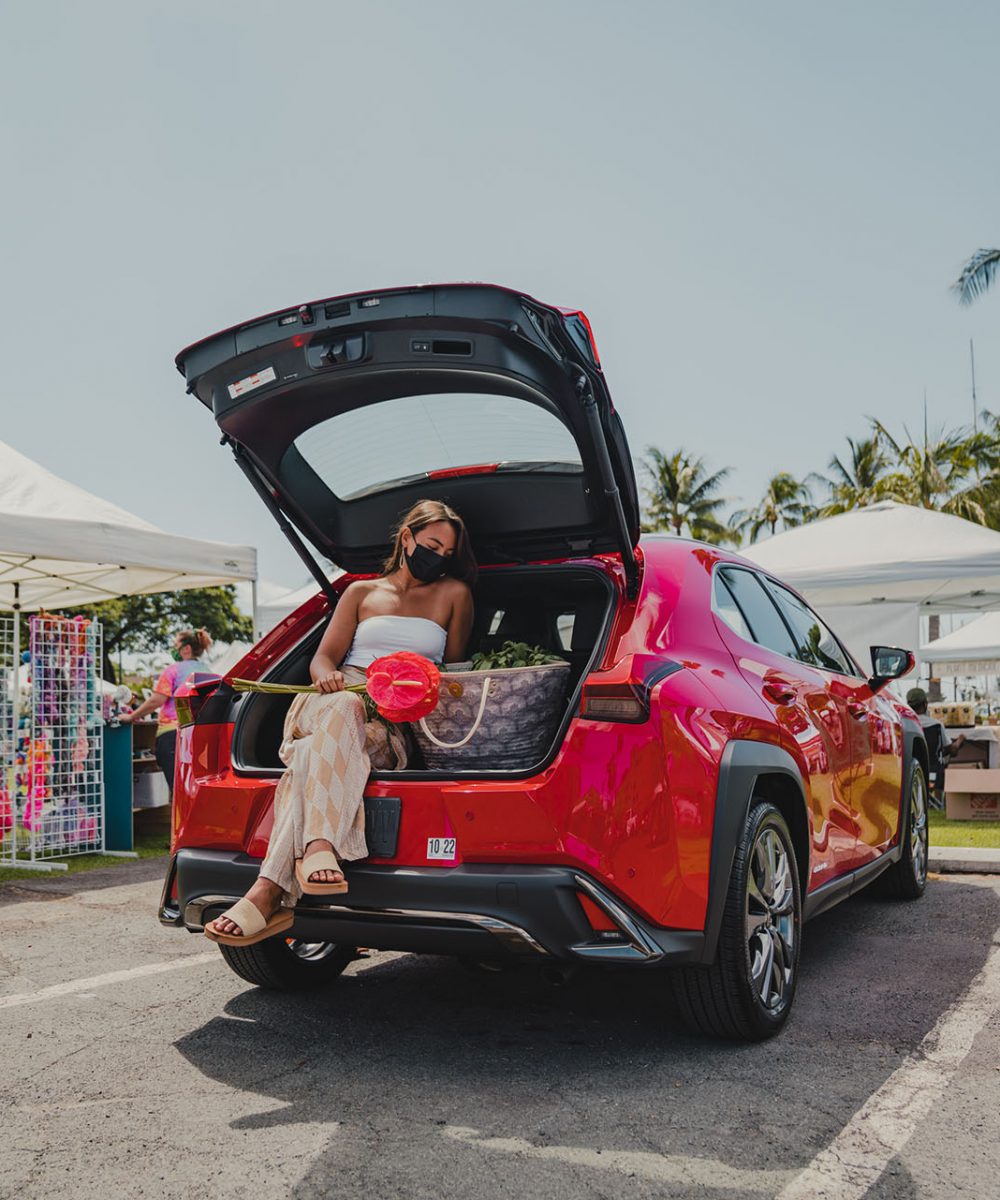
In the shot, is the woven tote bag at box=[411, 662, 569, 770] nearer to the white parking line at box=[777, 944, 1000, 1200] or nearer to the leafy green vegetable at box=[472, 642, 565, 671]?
the leafy green vegetable at box=[472, 642, 565, 671]

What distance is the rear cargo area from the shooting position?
13.1 ft

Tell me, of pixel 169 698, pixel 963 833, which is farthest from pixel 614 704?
pixel 169 698

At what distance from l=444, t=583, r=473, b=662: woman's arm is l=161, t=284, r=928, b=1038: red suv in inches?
7.0

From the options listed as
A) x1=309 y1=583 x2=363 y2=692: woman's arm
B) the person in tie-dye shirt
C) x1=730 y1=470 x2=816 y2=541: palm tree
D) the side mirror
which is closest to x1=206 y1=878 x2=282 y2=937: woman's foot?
x1=309 y1=583 x2=363 y2=692: woman's arm

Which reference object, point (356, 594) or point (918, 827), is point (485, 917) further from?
point (918, 827)

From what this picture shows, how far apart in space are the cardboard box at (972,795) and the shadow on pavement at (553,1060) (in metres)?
4.88

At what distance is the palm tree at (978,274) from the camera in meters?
28.7

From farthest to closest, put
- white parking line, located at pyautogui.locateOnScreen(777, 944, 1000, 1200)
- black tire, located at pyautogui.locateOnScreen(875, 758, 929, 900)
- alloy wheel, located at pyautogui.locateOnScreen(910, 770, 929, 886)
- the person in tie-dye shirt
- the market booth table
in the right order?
the person in tie-dye shirt, the market booth table, alloy wheel, located at pyautogui.locateOnScreen(910, 770, 929, 886), black tire, located at pyautogui.locateOnScreen(875, 758, 929, 900), white parking line, located at pyautogui.locateOnScreen(777, 944, 1000, 1200)

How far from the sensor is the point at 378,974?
473cm

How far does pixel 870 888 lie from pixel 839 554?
20.3ft

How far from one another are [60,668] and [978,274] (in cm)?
2699

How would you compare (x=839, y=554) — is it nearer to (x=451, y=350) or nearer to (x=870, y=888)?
(x=870, y=888)

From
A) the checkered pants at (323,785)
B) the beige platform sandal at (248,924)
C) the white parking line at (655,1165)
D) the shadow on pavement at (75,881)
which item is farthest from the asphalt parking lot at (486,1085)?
the shadow on pavement at (75,881)

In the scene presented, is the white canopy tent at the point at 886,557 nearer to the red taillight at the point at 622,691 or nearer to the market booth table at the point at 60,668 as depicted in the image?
the market booth table at the point at 60,668
